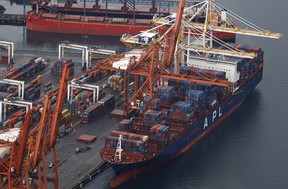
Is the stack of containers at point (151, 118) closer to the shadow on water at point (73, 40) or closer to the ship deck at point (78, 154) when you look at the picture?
the ship deck at point (78, 154)

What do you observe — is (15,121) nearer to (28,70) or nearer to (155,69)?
(155,69)

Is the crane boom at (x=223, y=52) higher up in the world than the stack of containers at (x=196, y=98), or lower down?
higher up

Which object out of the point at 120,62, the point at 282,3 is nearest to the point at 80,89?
the point at 120,62

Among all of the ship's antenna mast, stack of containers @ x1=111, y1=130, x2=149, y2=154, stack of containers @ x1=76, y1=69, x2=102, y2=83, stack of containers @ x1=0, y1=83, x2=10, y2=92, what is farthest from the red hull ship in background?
the ship's antenna mast

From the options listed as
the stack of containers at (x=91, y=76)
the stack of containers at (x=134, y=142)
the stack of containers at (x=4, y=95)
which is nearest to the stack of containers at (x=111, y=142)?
the stack of containers at (x=134, y=142)

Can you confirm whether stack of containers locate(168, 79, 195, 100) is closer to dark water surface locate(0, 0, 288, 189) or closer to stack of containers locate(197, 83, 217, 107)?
stack of containers locate(197, 83, 217, 107)

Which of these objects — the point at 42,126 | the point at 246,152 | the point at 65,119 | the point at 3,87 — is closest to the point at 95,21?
the point at 3,87
